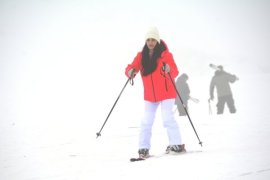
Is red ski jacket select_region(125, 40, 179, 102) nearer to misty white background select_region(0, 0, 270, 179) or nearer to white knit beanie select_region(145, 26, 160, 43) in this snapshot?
white knit beanie select_region(145, 26, 160, 43)

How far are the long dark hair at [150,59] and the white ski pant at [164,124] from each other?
44cm

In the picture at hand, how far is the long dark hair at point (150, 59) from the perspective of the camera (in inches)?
235

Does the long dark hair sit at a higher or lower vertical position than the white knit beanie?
lower

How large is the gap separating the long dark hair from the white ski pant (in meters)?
0.44

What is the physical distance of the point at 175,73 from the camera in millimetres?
5977

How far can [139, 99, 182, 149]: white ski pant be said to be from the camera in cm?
587

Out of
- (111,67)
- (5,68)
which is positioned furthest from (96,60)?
(5,68)

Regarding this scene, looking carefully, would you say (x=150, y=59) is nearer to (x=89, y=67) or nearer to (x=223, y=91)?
(x=223, y=91)

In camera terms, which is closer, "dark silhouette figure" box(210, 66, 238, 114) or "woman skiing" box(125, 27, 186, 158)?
"woman skiing" box(125, 27, 186, 158)

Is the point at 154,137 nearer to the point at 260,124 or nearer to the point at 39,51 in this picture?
the point at 260,124

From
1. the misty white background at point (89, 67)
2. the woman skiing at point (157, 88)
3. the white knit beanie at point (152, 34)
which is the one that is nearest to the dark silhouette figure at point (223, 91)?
the misty white background at point (89, 67)

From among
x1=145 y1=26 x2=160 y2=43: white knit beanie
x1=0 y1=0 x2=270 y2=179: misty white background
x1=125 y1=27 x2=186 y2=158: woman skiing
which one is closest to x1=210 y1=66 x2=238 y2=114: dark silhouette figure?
x1=0 y1=0 x2=270 y2=179: misty white background

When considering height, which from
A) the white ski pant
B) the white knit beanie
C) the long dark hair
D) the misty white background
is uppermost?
the misty white background

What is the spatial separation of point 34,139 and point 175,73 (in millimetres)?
4512
